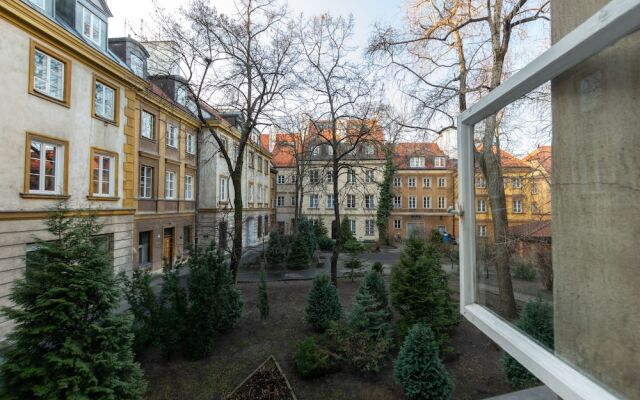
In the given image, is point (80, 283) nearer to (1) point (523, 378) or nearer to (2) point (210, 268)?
(2) point (210, 268)

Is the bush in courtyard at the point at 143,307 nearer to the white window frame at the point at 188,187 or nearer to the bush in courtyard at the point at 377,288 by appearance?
the bush in courtyard at the point at 377,288

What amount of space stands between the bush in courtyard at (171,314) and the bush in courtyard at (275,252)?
12.5 metres

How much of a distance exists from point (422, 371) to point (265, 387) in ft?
9.99

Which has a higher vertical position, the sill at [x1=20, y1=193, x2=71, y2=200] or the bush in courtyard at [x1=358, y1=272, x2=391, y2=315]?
the sill at [x1=20, y1=193, x2=71, y2=200]

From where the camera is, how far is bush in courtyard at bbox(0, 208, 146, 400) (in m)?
3.74

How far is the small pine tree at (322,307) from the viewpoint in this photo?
9086 millimetres

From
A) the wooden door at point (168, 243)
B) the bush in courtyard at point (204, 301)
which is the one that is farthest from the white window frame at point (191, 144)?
the bush in courtyard at point (204, 301)

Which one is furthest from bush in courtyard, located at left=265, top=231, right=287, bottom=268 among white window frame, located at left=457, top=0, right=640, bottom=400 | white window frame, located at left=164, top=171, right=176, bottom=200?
white window frame, located at left=457, top=0, right=640, bottom=400

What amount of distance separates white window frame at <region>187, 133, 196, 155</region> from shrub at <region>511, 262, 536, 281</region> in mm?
21753

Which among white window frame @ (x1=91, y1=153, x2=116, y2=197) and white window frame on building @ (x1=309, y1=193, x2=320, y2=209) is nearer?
white window frame @ (x1=91, y1=153, x2=116, y2=197)

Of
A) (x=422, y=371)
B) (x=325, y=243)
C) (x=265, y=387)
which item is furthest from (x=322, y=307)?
(x=325, y=243)

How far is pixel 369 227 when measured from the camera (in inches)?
1369

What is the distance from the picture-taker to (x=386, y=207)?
31344 mm

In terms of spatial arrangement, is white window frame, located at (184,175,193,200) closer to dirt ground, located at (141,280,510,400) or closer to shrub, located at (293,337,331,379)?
dirt ground, located at (141,280,510,400)
